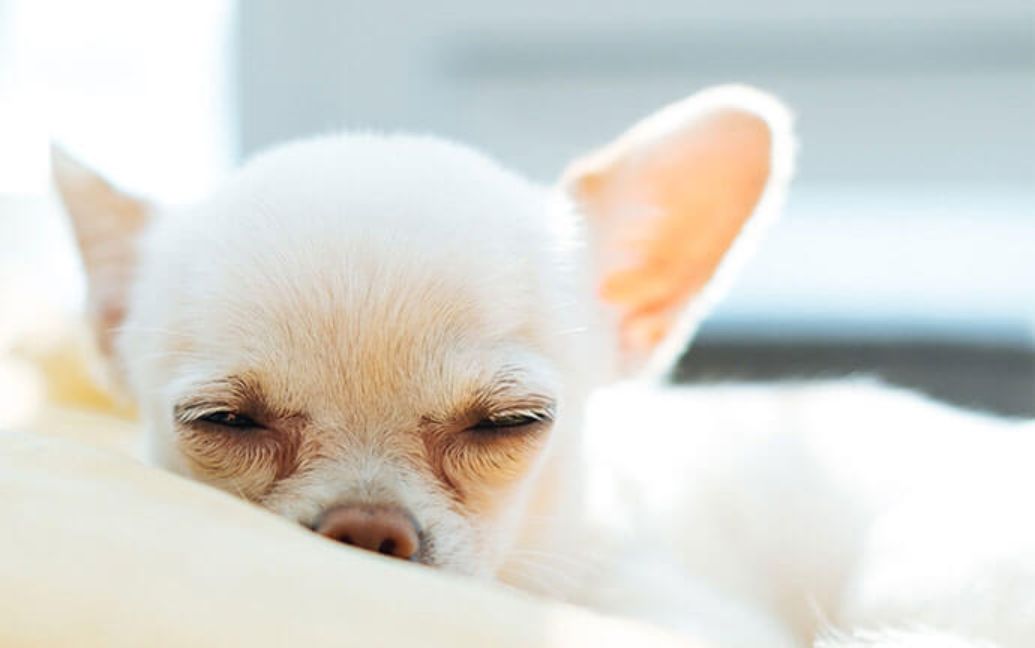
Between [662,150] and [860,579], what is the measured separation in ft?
1.46

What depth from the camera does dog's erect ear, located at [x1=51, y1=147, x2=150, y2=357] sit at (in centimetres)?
141

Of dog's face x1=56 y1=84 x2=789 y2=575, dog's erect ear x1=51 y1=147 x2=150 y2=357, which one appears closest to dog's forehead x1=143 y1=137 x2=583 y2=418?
dog's face x1=56 y1=84 x2=789 y2=575

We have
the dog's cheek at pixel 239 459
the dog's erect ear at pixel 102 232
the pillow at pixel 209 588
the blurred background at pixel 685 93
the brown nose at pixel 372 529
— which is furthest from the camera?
the blurred background at pixel 685 93

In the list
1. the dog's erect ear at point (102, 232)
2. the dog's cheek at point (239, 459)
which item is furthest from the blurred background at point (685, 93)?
the dog's cheek at point (239, 459)

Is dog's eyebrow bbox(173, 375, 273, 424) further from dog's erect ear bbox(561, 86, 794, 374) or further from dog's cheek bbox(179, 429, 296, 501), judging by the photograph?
dog's erect ear bbox(561, 86, 794, 374)

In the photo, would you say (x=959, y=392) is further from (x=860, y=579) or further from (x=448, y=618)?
(x=448, y=618)

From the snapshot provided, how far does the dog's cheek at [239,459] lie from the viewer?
1.08 metres

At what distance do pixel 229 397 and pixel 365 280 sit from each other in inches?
5.2

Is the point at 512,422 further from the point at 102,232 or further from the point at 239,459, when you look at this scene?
the point at 102,232

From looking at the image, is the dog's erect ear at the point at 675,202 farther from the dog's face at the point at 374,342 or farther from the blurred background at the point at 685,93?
the blurred background at the point at 685,93

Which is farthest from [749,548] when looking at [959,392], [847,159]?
[847,159]

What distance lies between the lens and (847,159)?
3.26 m

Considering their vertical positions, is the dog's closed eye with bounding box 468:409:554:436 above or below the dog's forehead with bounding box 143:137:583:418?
below

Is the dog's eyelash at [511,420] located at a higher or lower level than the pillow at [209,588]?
higher
